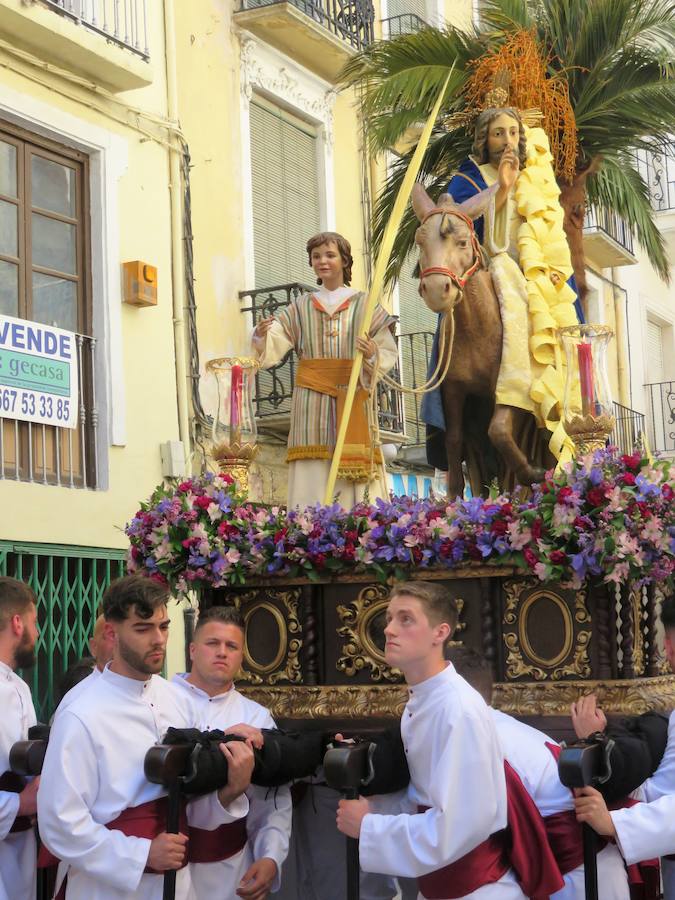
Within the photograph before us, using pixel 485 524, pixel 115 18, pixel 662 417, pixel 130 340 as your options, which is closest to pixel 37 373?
pixel 130 340

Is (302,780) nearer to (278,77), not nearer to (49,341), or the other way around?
(49,341)

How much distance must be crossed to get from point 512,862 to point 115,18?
28.6ft

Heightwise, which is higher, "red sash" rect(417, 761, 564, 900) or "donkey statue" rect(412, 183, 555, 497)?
"donkey statue" rect(412, 183, 555, 497)

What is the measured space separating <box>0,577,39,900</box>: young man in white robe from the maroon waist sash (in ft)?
4.27

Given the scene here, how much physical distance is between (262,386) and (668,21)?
14.9ft

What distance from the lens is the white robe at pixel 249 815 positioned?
444 centimetres

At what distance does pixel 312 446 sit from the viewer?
6.51 metres

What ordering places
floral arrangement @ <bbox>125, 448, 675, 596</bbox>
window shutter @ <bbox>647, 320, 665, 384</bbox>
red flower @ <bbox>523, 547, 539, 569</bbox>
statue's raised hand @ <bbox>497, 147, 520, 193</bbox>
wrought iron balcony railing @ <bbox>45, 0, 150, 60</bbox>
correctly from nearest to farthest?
floral arrangement @ <bbox>125, 448, 675, 596</bbox>
red flower @ <bbox>523, 547, 539, 569</bbox>
statue's raised hand @ <bbox>497, 147, 520, 193</bbox>
wrought iron balcony railing @ <bbox>45, 0, 150, 60</bbox>
window shutter @ <bbox>647, 320, 665, 384</bbox>

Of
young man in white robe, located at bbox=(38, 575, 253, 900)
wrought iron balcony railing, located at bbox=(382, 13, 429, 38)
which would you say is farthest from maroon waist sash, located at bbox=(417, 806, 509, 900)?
wrought iron balcony railing, located at bbox=(382, 13, 429, 38)

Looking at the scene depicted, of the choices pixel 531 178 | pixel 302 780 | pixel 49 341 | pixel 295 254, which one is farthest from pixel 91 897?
pixel 295 254

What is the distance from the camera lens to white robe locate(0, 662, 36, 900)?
4391 mm

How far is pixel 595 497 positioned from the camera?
504 cm

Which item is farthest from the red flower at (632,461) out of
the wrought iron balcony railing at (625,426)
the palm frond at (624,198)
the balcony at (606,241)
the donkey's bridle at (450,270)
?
the balcony at (606,241)

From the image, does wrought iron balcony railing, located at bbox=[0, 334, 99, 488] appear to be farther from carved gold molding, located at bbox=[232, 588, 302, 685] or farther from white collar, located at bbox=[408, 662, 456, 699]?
white collar, located at bbox=[408, 662, 456, 699]
